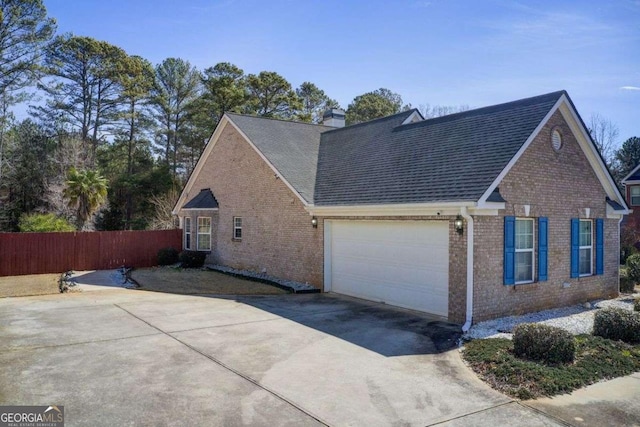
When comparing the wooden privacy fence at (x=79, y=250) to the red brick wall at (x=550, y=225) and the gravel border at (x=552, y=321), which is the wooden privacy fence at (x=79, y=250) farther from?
the gravel border at (x=552, y=321)

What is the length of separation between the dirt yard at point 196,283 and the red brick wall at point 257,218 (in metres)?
1.05

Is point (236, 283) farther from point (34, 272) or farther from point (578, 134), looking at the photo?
point (578, 134)

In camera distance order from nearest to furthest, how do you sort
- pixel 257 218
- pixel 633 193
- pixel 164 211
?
pixel 257 218, pixel 633 193, pixel 164 211

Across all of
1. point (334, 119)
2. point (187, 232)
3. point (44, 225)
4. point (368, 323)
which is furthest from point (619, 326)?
point (44, 225)

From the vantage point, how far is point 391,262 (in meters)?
12.3

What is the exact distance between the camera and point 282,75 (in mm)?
39688

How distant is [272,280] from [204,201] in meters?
6.84

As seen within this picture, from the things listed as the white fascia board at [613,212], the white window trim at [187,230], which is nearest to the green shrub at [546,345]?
the white fascia board at [613,212]

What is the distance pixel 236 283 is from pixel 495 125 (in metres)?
9.99

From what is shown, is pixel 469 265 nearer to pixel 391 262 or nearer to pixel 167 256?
pixel 391 262

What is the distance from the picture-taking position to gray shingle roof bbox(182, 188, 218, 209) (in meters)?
20.8

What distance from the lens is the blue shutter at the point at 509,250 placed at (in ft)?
34.8

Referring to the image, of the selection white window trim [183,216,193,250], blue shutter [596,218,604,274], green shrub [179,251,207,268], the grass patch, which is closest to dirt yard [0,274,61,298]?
green shrub [179,251,207,268]

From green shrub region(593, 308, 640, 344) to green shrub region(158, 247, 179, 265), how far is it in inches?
700
